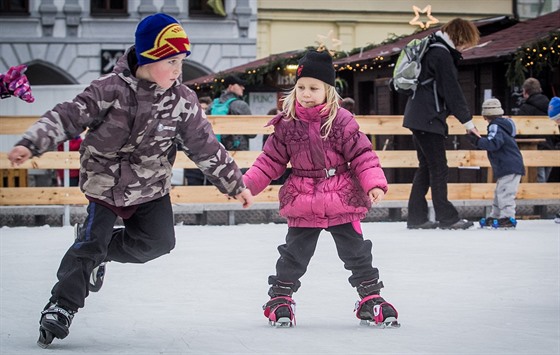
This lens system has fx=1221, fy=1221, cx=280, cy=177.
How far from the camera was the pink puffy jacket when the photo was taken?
5.54m

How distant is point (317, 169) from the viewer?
18.3 feet

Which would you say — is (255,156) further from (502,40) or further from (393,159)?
(502,40)

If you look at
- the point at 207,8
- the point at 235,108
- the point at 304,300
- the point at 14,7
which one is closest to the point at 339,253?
the point at 304,300

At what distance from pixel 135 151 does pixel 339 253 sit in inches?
44.5

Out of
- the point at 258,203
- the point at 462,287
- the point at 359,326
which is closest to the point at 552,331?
the point at 359,326

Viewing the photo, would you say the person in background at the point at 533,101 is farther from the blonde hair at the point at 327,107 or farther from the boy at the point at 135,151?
the boy at the point at 135,151

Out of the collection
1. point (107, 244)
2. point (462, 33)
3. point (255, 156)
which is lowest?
point (107, 244)

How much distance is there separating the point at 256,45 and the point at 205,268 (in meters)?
24.1

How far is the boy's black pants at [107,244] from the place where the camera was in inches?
196

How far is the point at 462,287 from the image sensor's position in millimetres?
6922

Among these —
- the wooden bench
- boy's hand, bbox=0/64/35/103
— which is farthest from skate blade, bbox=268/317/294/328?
the wooden bench

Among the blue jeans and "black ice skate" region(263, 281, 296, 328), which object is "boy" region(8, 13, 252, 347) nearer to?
"black ice skate" region(263, 281, 296, 328)

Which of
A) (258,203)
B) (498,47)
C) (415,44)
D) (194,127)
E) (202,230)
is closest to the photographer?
(194,127)

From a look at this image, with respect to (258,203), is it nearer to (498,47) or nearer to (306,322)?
(498,47)
